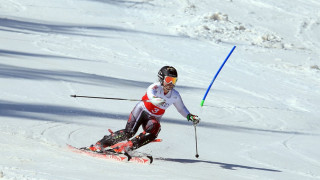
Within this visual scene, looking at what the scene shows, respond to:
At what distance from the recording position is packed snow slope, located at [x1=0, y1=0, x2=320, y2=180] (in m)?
8.41

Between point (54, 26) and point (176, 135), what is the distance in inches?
582

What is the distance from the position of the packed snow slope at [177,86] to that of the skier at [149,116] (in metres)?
0.45

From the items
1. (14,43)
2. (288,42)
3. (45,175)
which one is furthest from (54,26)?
(45,175)

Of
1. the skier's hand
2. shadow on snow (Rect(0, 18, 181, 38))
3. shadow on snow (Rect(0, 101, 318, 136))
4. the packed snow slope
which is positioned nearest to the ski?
the packed snow slope

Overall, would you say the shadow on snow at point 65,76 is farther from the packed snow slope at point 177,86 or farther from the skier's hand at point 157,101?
the skier's hand at point 157,101

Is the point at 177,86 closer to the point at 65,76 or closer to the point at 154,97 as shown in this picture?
the point at 65,76

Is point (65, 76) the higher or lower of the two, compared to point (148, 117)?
lower

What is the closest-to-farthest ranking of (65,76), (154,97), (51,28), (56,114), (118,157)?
(118,157) < (154,97) < (56,114) < (65,76) < (51,28)

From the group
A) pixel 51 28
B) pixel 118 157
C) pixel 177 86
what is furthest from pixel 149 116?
pixel 51 28

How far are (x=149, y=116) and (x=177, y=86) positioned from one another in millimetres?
8635

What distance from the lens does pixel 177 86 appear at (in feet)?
56.5

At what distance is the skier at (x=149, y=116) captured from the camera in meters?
8.48

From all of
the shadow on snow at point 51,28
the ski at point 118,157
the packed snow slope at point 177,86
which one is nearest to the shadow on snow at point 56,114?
the packed snow slope at point 177,86

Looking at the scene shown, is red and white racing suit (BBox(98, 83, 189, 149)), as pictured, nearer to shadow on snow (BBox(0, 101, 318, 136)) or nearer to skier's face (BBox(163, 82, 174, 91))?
skier's face (BBox(163, 82, 174, 91))
